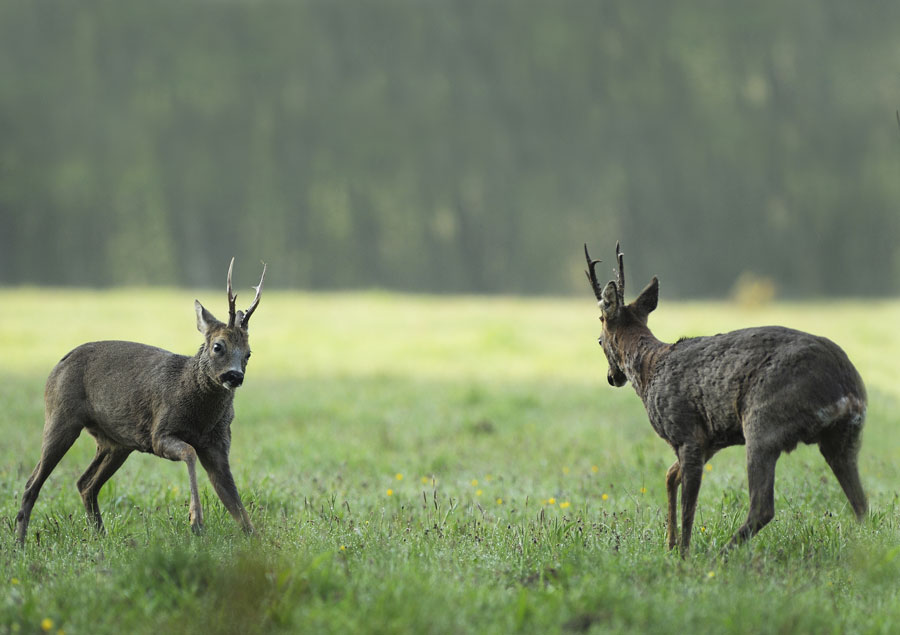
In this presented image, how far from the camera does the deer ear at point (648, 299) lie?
23.8 feet

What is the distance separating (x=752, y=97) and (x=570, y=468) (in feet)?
165

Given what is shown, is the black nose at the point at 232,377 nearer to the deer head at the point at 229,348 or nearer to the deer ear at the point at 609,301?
the deer head at the point at 229,348

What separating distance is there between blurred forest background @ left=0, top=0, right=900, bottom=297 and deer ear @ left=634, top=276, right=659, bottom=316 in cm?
4069

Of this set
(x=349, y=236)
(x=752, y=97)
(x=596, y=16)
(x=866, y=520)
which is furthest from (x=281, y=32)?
(x=866, y=520)

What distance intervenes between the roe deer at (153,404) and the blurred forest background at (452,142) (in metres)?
39.9

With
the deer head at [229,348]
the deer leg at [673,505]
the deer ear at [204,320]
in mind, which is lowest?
the deer leg at [673,505]

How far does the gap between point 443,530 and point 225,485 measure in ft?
5.15

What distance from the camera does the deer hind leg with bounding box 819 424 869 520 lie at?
590cm

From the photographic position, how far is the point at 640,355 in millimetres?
7008

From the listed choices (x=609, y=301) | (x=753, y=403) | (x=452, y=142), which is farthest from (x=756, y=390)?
(x=452, y=142)

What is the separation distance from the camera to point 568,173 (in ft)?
183

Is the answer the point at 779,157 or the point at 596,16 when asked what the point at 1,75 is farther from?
the point at 779,157

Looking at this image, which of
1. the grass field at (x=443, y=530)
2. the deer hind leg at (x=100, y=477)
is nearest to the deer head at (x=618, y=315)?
the grass field at (x=443, y=530)

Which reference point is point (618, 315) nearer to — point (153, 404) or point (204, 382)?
point (204, 382)
